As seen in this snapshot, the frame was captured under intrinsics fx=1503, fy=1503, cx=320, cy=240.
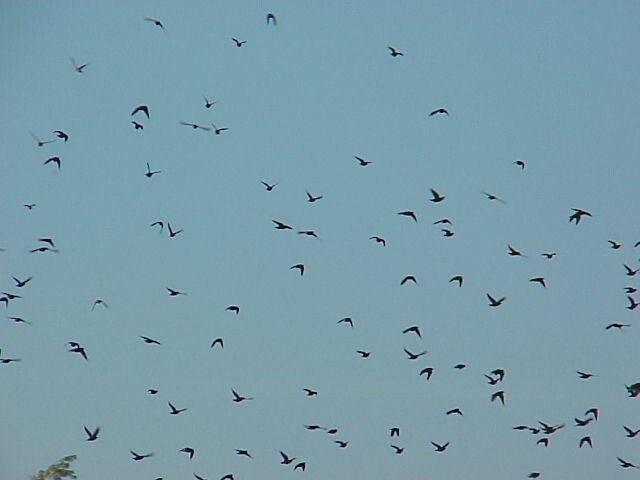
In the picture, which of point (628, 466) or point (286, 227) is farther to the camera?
point (286, 227)

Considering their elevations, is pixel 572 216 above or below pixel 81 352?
above

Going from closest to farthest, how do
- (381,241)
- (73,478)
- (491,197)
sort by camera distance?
(491,197)
(381,241)
(73,478)

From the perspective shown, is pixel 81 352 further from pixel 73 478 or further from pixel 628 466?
pixel 628 466

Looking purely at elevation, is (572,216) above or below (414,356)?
above

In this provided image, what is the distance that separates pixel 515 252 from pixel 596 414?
892cm

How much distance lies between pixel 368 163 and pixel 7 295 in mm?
18661

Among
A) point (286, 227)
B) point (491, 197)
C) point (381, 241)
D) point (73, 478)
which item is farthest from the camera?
point (73, 478)

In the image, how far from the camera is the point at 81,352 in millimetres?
69500

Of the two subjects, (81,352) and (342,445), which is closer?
(81,352)

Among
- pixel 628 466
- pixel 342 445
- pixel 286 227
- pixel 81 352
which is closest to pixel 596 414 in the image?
pixel 628 466

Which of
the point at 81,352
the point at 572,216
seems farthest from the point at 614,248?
the point at 81,352

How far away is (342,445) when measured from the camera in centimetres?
7494

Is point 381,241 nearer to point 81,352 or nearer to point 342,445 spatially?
point 342,445

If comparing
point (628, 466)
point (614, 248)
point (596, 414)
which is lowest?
point (628, 466)
